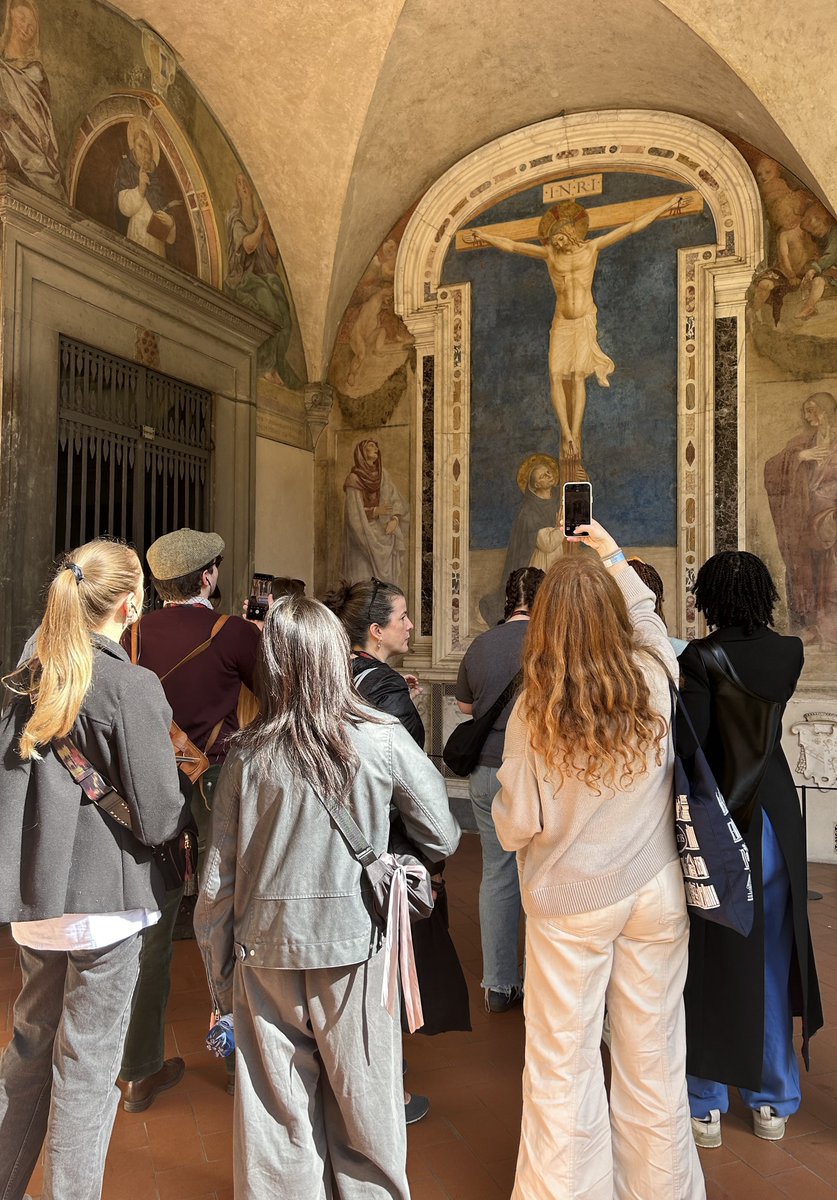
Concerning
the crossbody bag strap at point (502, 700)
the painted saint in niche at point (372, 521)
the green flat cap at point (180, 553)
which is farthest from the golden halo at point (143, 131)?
the crossbody bag strap at point (502, 700)

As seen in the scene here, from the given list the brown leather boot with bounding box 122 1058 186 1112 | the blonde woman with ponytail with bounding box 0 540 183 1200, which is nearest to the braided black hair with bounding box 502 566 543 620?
the blonde woman with ponytail with bounding box 0 540 183 1200

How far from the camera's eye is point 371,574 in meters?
9.16

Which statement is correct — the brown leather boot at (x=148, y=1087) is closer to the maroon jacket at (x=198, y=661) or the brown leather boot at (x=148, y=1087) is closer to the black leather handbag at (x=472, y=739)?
the maroon jacket at (x=198, y=661)

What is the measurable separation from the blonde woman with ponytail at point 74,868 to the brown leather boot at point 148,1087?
77 cm

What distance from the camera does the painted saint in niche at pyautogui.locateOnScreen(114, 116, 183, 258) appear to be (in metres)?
A: 7.07

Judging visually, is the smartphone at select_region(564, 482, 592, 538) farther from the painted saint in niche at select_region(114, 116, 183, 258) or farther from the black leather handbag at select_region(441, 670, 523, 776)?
the painted saint in niche at select_region(114, 116, 183, 258)

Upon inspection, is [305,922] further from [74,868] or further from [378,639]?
[378,639]

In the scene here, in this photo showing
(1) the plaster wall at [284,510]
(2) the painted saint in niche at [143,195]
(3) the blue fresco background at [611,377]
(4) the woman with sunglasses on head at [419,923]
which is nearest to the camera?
(4) the woman with sunglasses on head at [419,923]

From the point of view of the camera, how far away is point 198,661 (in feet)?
11.1

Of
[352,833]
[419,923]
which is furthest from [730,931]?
[352,833]

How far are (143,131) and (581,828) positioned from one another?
7.16 meters

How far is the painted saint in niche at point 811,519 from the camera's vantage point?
7.36 m

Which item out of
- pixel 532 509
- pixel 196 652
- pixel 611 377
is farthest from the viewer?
pixel 532 509

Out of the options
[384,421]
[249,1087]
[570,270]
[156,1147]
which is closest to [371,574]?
[384,421]
